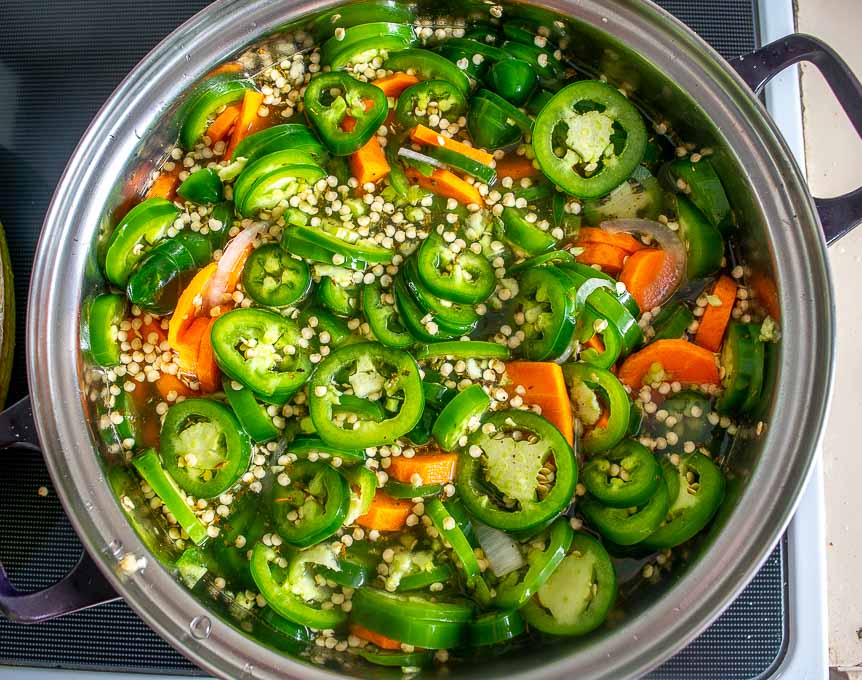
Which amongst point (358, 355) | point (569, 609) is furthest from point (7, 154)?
point (569, 609)

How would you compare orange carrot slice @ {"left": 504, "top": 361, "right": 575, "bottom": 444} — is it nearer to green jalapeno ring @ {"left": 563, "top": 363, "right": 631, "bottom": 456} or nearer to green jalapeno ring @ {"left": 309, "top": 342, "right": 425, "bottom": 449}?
green jalapeno ring @ {"left": 563, "top": 363, "right": 631, "bottom": 456}

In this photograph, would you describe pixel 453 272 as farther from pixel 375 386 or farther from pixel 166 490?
pixel 166 490

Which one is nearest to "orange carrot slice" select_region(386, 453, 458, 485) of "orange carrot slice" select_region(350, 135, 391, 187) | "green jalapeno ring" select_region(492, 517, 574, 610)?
"green jalapeno ring" select_region(492, 517, 574, 610)

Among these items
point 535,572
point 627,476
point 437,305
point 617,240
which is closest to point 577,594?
point 535,572

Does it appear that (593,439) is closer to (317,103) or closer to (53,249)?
(317,103)

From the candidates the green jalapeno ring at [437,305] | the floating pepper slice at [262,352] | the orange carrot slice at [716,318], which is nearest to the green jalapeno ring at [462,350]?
Result: the green jalapeno ring at [437,305]

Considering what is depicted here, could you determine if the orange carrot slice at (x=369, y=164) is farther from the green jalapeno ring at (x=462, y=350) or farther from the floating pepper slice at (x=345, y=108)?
the green jalapeno ring at (x=462, y=350)
